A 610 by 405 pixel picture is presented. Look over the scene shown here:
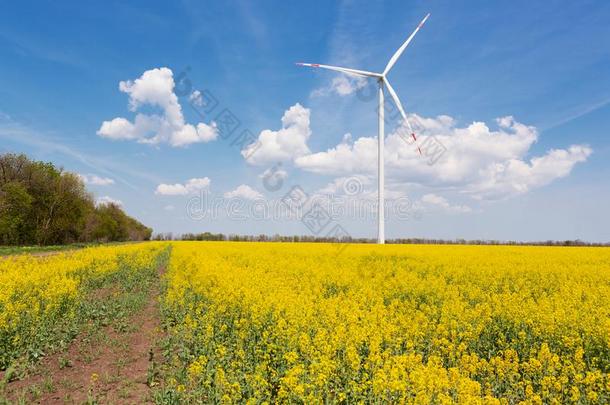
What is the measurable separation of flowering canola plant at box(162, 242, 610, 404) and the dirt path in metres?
0.80

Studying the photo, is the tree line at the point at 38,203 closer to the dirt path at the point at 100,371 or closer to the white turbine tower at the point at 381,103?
the white turbine tower at the point at 381,103

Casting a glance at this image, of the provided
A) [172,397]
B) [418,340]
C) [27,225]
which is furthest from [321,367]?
[27,225]

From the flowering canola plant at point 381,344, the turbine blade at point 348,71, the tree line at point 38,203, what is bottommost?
the flowering canola plant at point 381,344

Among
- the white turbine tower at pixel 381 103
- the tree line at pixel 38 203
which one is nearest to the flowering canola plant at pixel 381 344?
the white turbine tower at pixel 381 103

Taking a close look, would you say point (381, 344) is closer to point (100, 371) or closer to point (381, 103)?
point (100, 371)

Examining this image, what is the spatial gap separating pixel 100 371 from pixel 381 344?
6.59m

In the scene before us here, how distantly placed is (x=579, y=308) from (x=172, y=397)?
37.9 ft

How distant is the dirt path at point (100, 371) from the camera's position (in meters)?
8.27

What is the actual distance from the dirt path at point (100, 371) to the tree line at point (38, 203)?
158 ft

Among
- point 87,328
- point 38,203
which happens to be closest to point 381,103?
point 87,328

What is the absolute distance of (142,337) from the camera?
1218 cm

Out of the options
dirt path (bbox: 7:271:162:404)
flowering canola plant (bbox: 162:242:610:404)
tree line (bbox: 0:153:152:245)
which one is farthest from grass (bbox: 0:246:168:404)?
tree line (bbox: 0:153:152:245)

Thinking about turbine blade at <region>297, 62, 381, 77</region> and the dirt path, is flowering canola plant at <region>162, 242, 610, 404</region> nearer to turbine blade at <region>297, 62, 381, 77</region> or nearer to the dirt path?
the dirt path

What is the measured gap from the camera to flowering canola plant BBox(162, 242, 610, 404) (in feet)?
21.6
